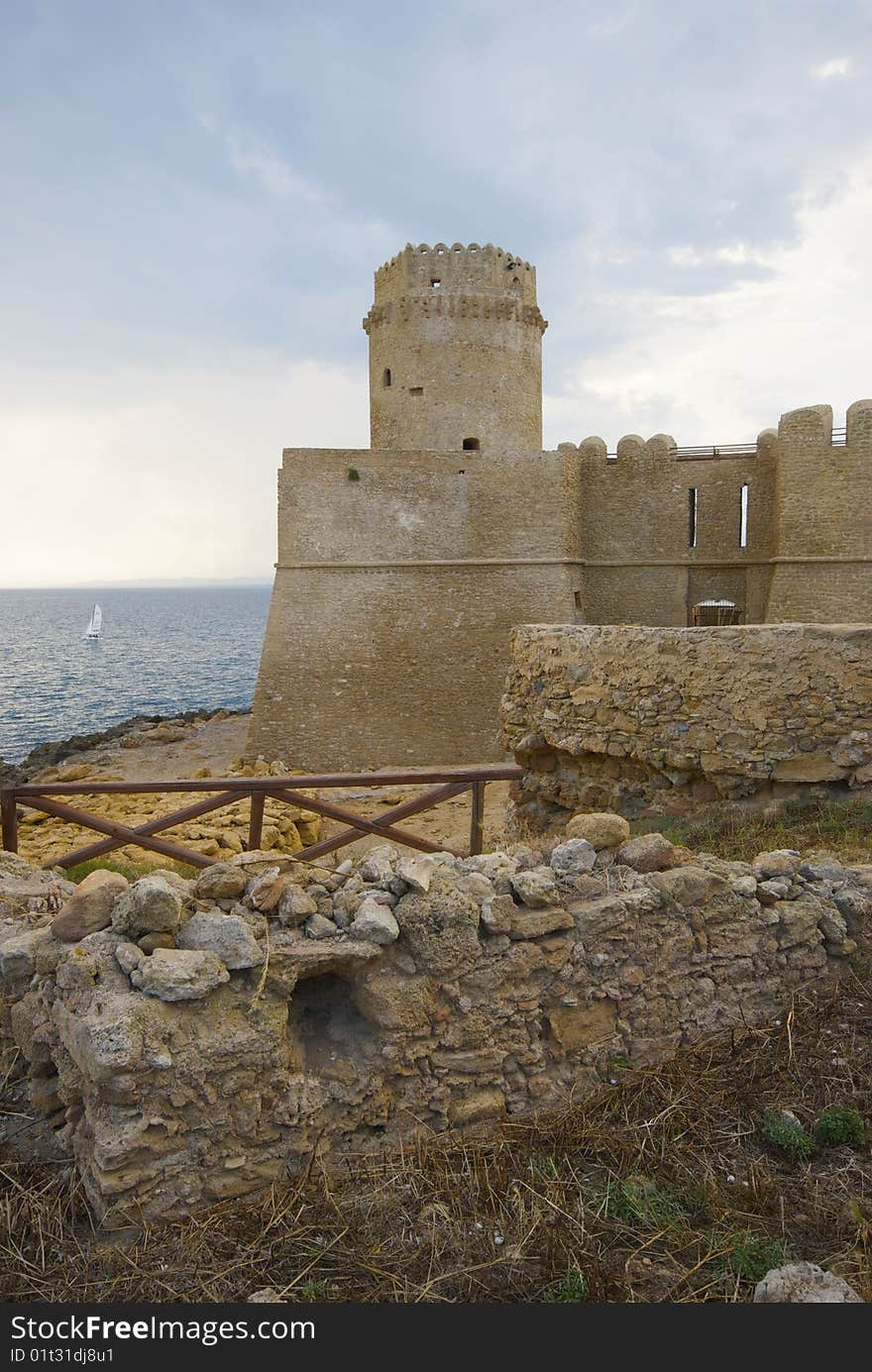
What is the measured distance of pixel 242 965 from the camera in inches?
123

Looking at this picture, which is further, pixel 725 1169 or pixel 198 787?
pixel 198 787

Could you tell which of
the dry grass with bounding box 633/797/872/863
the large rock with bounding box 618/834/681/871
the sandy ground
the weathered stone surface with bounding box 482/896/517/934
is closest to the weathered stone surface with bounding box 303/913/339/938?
the weathered stone surface with bounding box 482/896/517/934

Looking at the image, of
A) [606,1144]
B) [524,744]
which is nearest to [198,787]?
[606,1144]

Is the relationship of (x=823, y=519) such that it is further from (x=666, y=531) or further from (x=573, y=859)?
(x=573, y=859)

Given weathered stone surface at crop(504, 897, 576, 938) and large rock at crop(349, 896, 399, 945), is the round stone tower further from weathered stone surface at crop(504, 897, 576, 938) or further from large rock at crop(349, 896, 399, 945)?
large rock at crop(349, 896, 399, 945)

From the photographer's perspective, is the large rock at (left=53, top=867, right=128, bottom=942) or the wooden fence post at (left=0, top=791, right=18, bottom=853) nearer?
the large rock at (left=53, top=867, right=128, bottom=942)

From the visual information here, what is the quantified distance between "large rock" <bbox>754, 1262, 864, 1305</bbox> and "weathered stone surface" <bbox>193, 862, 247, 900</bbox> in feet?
7.13

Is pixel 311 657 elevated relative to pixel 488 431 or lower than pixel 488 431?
lower

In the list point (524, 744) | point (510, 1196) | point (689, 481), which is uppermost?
point (689, 481)

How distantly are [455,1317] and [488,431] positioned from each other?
18762mm

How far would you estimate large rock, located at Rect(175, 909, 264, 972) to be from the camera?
123 inches

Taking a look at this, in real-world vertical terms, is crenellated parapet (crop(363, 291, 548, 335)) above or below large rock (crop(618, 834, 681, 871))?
above

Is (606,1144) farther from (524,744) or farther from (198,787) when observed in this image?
(524,744)

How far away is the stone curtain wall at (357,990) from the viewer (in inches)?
115
